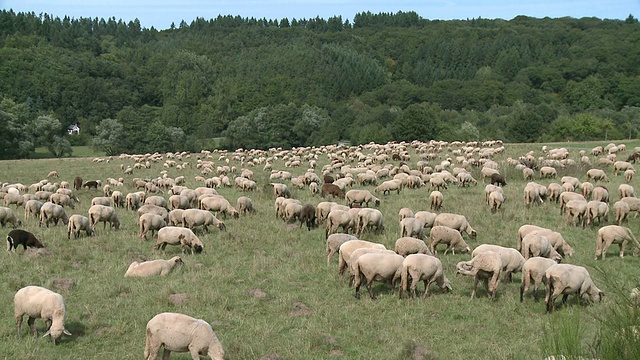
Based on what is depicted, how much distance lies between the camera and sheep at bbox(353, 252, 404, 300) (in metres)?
13.4

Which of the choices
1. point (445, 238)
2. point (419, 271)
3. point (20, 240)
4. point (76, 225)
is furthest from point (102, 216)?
point (419, 271)

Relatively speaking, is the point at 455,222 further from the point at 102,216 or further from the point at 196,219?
the point at 102,216

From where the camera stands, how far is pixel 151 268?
15.4m

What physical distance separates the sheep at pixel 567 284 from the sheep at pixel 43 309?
9.96 m

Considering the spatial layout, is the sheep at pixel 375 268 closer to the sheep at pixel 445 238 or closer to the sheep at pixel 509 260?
the sheep at pixel 509 260

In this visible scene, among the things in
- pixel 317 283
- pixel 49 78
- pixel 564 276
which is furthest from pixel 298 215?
pixel 49 78

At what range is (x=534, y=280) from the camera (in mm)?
13242

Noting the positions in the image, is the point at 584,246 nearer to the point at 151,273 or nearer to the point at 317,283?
the point at 317,283

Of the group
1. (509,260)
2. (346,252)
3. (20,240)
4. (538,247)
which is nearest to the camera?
(509,260)

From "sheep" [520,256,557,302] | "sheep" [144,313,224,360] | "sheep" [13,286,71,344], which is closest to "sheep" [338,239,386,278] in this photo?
"sheep" [520,256,557,302]

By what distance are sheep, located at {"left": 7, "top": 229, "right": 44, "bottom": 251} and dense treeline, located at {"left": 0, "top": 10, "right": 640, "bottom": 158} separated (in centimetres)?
6169

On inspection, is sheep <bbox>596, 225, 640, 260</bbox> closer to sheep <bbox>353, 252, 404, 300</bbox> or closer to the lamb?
sheep <bbox>353, 252, 404, 300</bbox>

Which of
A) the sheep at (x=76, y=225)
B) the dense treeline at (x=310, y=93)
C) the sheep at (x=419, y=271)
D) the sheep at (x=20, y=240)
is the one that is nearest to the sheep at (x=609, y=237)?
the sheep at (x=419, y=271)

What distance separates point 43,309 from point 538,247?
12.2 metres
